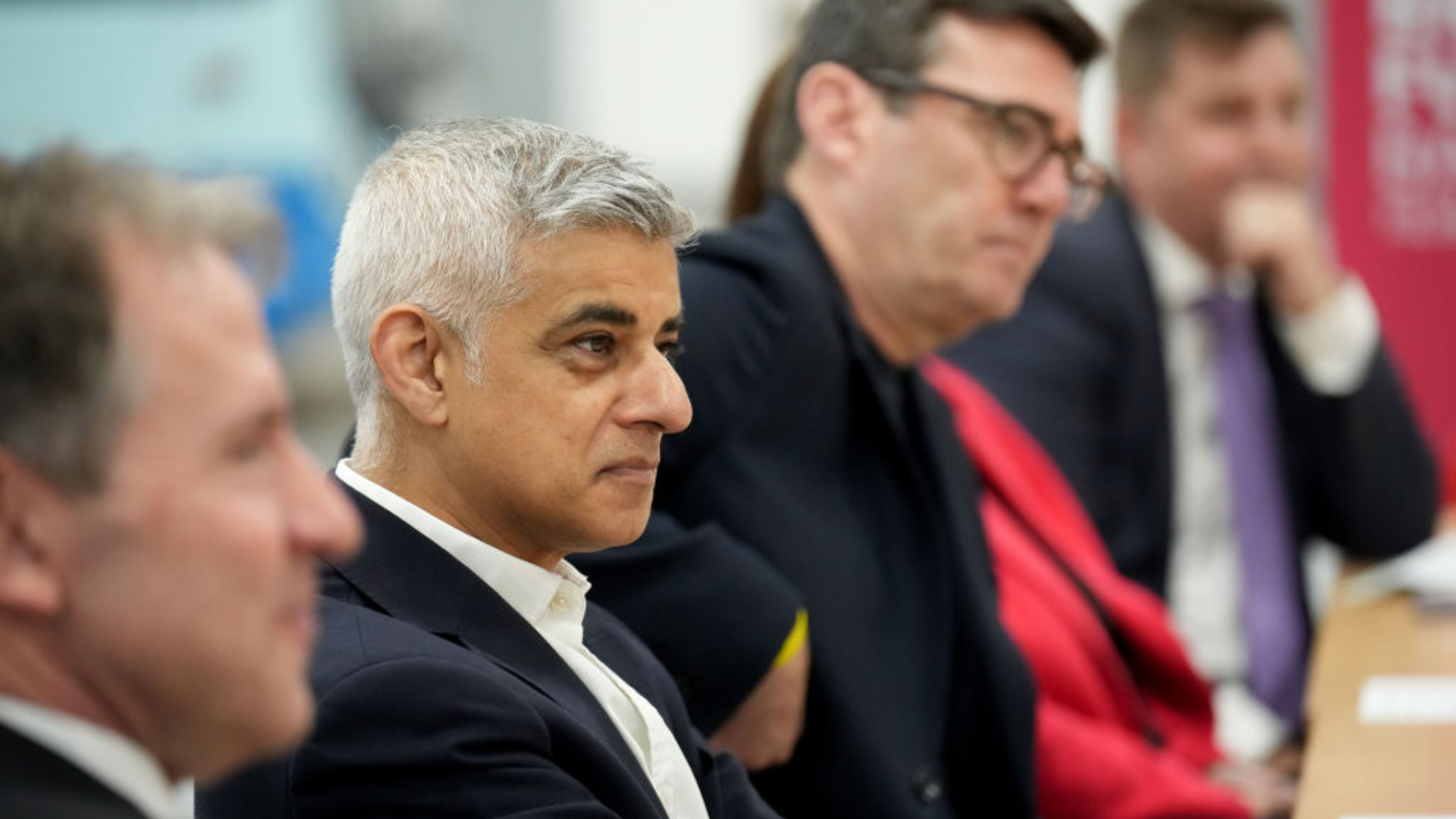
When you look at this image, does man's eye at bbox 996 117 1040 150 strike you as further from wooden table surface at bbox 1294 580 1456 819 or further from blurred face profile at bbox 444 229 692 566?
blurred face profile at bbox 444 229 692 566

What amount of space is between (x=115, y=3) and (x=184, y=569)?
21.6ft

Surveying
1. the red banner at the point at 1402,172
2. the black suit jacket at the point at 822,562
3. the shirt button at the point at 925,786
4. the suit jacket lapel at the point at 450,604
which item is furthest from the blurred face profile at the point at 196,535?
the red banner at the point at 1402,172

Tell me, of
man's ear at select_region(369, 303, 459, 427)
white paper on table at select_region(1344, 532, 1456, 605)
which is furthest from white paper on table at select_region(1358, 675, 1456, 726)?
man's ear at select_region(369, 303, 459, 427)

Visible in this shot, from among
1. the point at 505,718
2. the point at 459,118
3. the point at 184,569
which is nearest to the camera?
the point at 184,569

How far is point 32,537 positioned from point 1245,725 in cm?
228

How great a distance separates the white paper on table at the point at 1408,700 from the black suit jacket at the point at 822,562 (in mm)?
384

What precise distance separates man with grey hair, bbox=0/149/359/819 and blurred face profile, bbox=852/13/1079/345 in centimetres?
124

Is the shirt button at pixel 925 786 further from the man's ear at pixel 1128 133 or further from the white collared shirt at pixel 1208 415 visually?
the man's ear at pixel 1128 133

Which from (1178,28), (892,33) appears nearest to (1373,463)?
(1178,28)

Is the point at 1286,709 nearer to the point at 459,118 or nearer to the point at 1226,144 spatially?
the point at 1226,144

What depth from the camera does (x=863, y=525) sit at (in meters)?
1.97

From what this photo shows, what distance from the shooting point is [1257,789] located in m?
2.46

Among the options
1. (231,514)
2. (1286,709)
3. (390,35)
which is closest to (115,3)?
(390,35)

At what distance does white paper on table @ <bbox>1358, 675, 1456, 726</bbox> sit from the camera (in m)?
1.99
